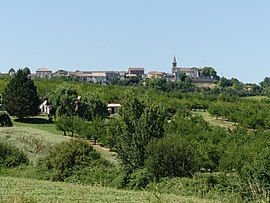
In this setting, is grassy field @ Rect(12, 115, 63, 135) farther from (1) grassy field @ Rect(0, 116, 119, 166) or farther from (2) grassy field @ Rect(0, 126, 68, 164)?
(2) grassy field @ Rect(0, 126, 68, 164)

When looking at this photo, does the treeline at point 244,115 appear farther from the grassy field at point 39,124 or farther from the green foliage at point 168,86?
the green foliage at point 168,86

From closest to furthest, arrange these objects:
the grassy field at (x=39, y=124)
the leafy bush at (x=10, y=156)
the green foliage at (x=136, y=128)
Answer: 1. the leafy bush at (x=10, y=156)
2. the green foliage at (x=136, y=128)
3. the grassy field at (x=39, y=124)

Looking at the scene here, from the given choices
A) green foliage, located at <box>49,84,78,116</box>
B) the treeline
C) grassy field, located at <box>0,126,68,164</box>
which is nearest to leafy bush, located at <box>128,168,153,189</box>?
grassy field, located at <box>0,126,68,164</box>

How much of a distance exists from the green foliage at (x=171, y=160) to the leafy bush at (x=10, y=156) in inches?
387

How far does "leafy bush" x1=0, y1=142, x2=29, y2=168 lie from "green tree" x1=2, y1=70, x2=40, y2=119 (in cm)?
3889

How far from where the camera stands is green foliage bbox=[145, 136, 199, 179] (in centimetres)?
3747


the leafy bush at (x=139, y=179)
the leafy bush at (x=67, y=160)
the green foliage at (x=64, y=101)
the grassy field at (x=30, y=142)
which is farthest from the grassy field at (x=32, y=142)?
the green foliage at (x=64, y=101)

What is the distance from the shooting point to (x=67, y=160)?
37.5 m

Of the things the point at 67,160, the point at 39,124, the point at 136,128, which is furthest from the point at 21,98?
the point at 67,160

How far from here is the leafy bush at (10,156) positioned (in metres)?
40.1

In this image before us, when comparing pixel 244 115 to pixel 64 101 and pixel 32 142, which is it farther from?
pixel 32 142

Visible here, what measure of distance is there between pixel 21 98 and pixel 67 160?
150 ft

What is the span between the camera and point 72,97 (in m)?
82.1

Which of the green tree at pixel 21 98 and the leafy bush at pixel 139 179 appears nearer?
the leafy bush at pixel 139 179
